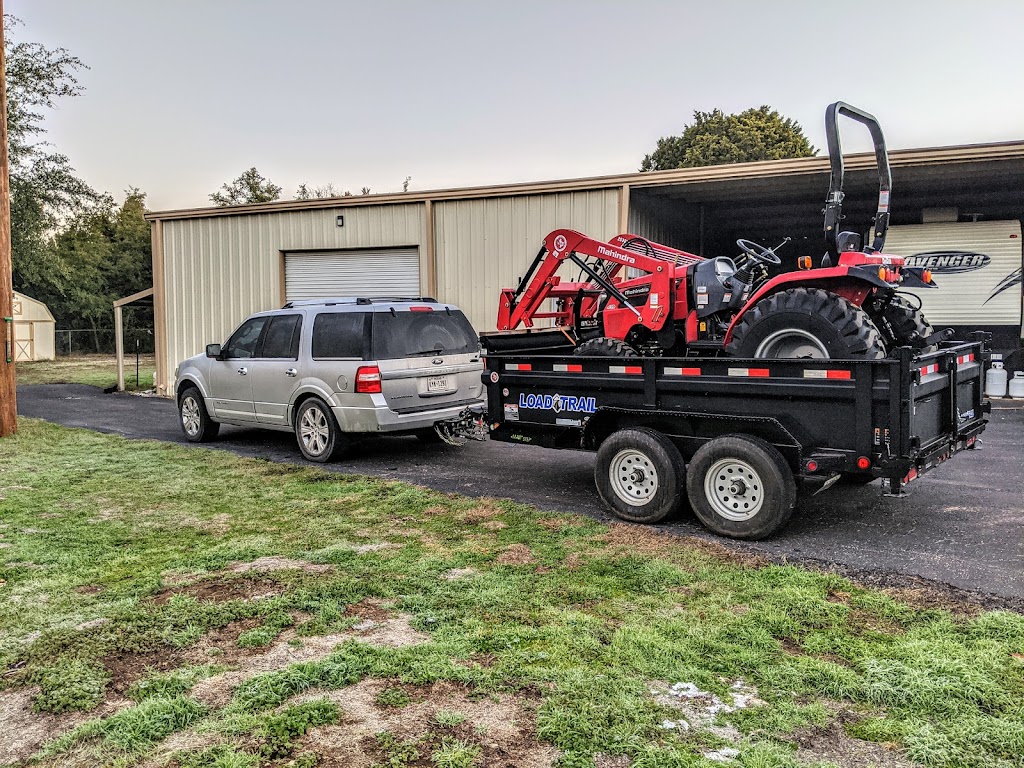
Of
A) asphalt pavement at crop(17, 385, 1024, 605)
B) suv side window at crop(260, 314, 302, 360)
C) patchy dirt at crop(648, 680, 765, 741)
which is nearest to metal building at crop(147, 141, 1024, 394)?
asphalt pavement at crop(17, 385, 1024, 605)

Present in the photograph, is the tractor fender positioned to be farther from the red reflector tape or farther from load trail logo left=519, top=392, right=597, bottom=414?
load trail logo left=519, top=392, right=597, bottom=414

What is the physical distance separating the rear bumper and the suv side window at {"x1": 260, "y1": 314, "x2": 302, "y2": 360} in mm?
1065

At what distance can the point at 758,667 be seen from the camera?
3799mm

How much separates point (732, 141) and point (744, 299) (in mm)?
40625

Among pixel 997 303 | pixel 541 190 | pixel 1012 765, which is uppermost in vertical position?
pixel 541 190

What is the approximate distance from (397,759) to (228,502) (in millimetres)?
4817

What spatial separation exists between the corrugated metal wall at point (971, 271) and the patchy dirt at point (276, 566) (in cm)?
1423

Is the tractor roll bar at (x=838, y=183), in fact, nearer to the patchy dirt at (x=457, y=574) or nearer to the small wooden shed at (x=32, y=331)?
the patchy dirt at (x=457, y=574)

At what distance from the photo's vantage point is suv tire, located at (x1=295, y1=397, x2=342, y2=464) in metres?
9.22

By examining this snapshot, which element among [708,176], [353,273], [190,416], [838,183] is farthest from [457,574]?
[353,273]

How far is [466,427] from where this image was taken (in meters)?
8.31

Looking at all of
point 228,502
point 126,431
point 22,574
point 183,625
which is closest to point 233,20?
point 126,431

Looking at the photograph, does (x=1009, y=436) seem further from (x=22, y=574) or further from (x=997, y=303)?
(x=22, y=574)

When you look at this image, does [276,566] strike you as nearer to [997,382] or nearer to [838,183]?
[838,183]
